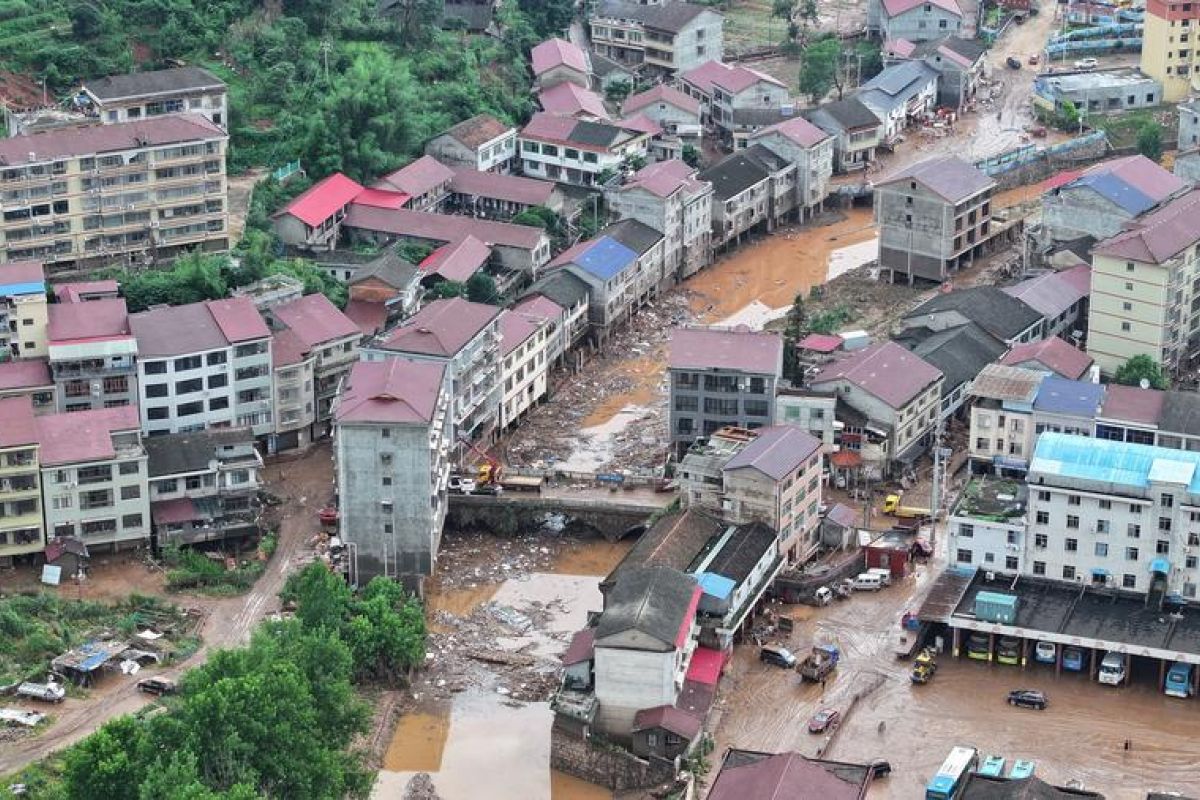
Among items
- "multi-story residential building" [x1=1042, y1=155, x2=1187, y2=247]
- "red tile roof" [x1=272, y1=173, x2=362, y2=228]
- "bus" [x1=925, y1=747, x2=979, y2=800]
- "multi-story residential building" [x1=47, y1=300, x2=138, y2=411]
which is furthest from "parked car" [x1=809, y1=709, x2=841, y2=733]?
"red tile roof" [x1=272, y1=173, x2=362, y2=228]

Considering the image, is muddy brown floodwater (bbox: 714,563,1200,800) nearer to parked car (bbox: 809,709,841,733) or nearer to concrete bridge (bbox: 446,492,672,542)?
parked car (bbox: 809,709,841,733)

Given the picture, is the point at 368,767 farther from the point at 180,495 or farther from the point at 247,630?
the point at 180,495

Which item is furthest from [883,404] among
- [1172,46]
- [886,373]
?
[1172,46]

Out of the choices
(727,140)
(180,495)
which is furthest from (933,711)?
(727,140)

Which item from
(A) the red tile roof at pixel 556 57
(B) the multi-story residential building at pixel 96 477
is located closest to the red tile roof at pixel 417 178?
(A) the red tile roof at pixel 556 57

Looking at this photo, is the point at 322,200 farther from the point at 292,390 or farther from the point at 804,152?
the point at 804,152
